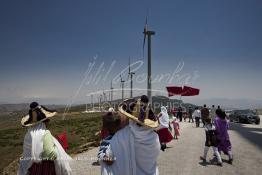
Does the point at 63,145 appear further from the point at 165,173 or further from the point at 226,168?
the point at 226,168

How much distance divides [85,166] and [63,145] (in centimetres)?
495

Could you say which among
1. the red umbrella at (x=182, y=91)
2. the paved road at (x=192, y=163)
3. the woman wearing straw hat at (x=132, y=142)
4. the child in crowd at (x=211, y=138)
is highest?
the red umbrella at (x=182, y=91)

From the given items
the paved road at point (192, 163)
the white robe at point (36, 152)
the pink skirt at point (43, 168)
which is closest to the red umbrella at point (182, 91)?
the paved road at point (192, 163)

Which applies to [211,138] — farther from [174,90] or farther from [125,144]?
[174,90]

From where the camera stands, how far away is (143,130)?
4.59 meters


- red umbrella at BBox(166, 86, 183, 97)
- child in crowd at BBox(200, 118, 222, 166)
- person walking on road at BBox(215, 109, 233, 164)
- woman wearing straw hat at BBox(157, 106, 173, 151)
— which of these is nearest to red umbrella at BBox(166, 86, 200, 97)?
red umbrella at BBox(166, 86, 183, 97)

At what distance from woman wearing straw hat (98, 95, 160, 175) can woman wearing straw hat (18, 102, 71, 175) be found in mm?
1475

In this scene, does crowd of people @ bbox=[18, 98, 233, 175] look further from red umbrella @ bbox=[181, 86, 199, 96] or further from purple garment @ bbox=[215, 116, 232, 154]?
red umbrella @ bbox=[181, 86, 199, 96]

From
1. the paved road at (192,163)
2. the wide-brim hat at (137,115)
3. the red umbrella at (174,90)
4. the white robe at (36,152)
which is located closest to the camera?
the wide-brim hat at (137,115)

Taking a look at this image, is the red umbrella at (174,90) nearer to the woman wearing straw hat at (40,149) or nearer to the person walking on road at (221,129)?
the person walking on road at (221,129)

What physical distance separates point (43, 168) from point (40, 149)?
377mm

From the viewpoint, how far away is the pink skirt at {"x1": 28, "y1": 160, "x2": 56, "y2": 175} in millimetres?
5743

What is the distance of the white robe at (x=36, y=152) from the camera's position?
562cm

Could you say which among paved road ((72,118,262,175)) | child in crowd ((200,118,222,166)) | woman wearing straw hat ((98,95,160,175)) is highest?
woman wearing straw hat ((98,95,160,175))
